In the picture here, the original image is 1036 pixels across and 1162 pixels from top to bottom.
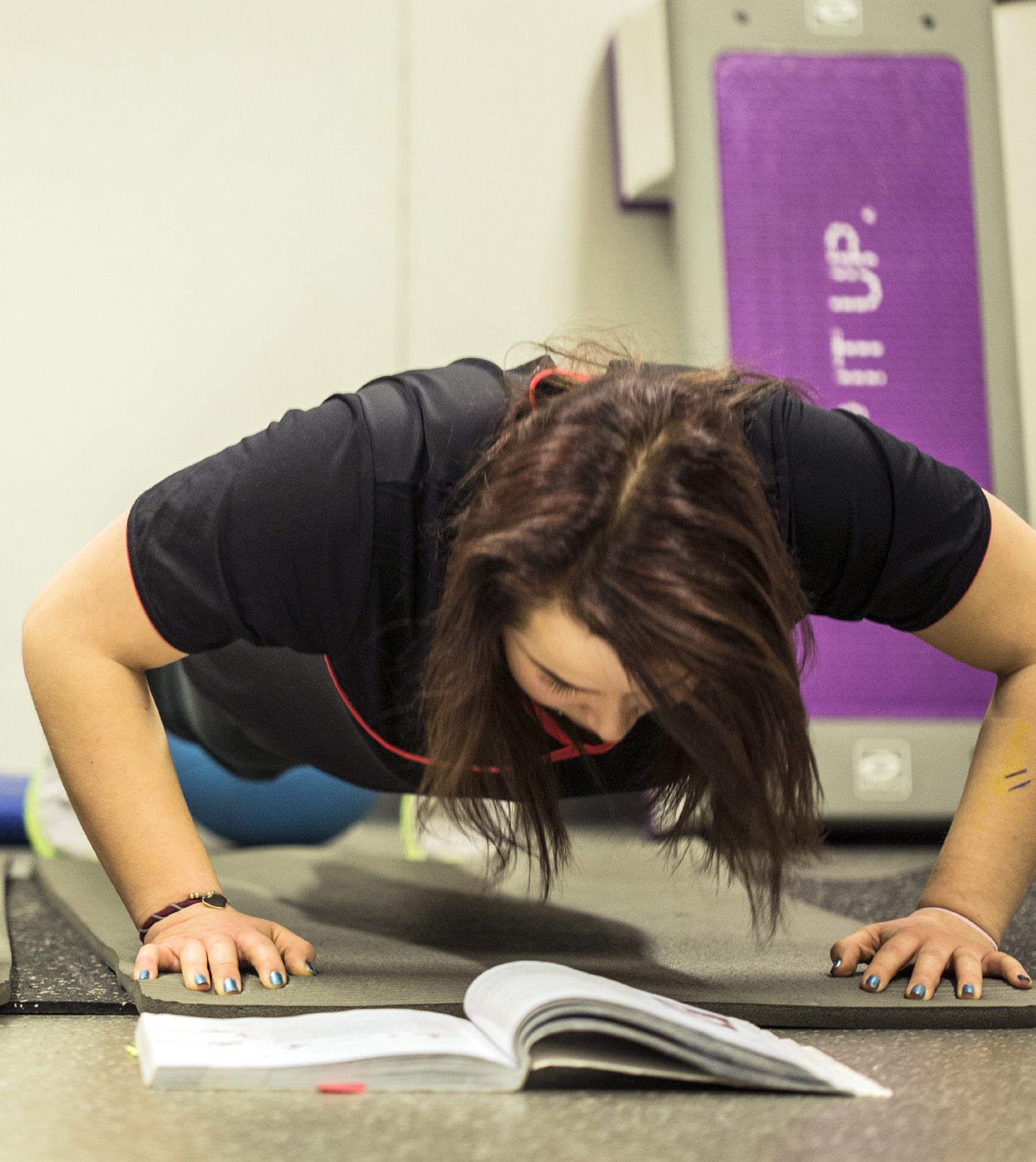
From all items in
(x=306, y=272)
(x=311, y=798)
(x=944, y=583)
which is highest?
(x=306, y=272)

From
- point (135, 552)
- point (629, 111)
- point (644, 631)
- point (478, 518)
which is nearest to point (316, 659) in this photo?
point (135, 552)

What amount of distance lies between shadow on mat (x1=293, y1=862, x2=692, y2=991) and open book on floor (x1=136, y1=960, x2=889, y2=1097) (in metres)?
0.26

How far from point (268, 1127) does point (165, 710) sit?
1.09 meters

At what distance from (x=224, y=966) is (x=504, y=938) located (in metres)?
0.40

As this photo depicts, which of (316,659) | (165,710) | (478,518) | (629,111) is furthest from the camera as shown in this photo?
(629,111)

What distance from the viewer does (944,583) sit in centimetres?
100

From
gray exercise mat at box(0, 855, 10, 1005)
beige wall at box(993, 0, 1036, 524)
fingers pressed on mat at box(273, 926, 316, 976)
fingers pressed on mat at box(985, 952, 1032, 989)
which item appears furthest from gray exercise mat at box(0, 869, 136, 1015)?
beige wall at box(993, 0, 1036, 524)

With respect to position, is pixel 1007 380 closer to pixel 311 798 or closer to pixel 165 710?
pixel 311 798

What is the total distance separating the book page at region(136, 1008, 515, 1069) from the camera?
72 centimetres

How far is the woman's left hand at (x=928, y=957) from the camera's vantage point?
97 cm

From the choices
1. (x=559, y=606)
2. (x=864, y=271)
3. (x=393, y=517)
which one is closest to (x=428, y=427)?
(x=393, y=517)

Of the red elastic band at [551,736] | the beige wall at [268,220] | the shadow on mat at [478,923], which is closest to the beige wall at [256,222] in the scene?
the beige wall at [268,220]

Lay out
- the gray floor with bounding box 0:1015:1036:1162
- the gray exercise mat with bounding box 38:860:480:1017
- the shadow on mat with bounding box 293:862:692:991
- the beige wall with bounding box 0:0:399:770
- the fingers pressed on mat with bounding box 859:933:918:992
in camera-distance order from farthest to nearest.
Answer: the beige wall with bounding box 0:0:399:770 < the shadow on mat with bounding box 293:862:692:991 < the fingers pressed on mat with bounding box 859:933:918:992 < the gray exercise mat with bounding box 38:860:480:1017 < the gray floor with bounding box 0:1015:1036:1162

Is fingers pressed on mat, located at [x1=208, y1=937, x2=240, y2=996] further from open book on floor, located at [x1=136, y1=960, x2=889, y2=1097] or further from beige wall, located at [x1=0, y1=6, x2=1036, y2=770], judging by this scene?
beige wall, located at [x1=0, y1=6, x2=1036, y2=770]
